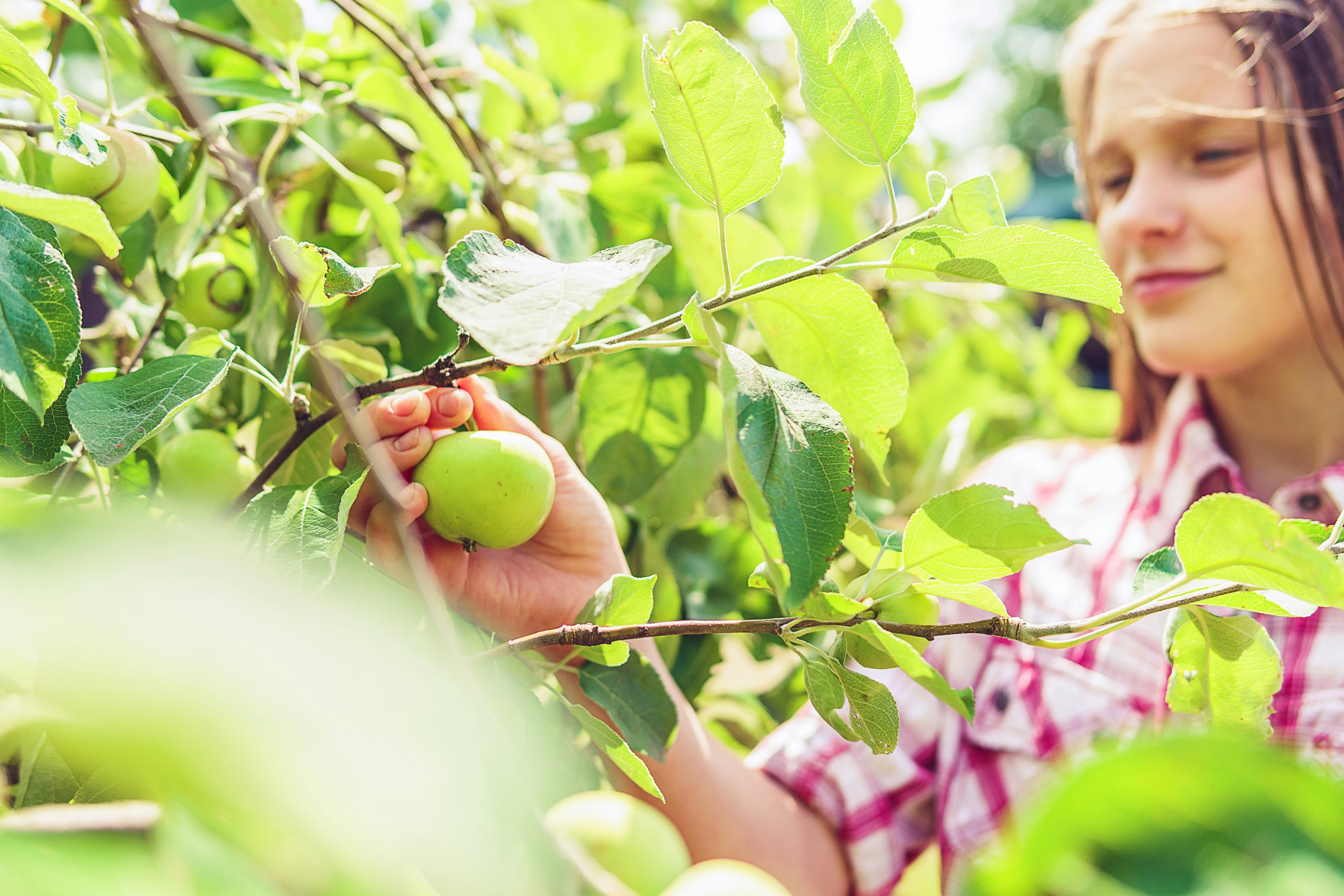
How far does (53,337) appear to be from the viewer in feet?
1.01

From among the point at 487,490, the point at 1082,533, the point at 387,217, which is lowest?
the point at 1082,533

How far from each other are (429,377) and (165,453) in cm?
17

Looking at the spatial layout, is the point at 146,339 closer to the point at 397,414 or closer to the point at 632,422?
the point at 397,414

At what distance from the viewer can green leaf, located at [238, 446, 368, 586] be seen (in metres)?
0.32

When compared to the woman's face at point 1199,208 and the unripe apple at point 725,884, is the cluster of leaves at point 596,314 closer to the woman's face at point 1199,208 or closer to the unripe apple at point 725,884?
the unripe apple at point 725,884

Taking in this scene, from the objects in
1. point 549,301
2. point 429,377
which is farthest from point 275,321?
point 549,301

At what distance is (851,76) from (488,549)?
0.97 ft

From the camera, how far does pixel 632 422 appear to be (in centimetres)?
59

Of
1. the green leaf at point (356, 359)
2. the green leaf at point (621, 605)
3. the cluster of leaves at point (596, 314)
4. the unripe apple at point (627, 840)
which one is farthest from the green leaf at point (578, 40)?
the unripe apple at point (627, 840)

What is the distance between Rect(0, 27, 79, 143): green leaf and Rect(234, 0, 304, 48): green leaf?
8.9 inches

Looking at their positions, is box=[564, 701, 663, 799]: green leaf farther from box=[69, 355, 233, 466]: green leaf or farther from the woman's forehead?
the woman's forehead

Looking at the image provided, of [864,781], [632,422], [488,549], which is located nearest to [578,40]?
[632,422]

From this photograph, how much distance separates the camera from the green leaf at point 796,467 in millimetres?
292

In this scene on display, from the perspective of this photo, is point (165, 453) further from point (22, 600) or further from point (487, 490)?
point (22, 600)
